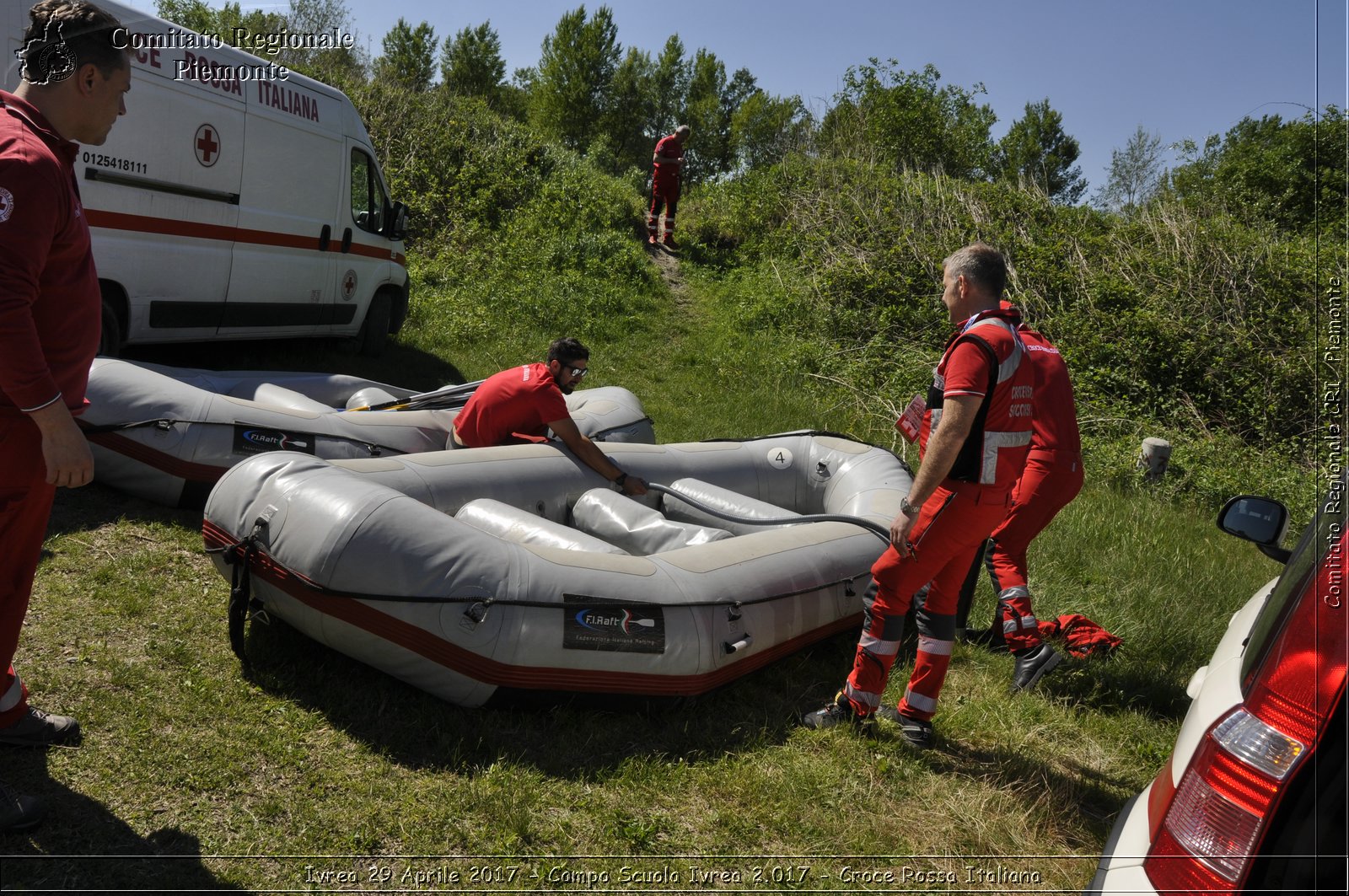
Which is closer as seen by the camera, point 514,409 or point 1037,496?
point 1037,496

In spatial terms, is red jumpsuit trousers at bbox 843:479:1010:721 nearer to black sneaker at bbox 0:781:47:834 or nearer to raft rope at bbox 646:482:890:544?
raft rope at bbox 646:482:890:544

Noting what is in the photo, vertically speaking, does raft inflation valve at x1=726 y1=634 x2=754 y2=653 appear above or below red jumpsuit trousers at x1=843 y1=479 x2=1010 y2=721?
below

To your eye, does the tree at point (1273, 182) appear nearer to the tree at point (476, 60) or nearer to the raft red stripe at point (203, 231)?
the raft red stripe at point (203, 231)

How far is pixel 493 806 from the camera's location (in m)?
3.23

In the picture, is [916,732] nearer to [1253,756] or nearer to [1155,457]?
[1253,756]

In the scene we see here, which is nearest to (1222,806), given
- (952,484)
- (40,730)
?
(952,484)

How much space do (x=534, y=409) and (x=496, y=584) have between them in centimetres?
237

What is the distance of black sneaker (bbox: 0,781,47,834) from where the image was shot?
8.72 feet

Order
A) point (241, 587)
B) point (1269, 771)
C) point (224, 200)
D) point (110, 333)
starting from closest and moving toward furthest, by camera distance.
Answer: point (1269, 771) → point (241, 587) → point (110, 333) → point (224, 200)

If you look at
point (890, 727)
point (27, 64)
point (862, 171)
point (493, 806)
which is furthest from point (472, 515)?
point (862, 171)

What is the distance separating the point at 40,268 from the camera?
249 centimetres

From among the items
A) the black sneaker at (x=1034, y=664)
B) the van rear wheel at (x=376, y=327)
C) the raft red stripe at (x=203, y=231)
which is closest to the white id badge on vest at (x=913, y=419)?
the black sneaker at (x=1034, y=664)

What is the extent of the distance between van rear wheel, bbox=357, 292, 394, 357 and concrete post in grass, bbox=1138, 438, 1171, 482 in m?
7.82

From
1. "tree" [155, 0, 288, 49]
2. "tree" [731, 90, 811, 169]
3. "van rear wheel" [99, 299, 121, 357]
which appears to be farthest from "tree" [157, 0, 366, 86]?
"tree" [731, 90, 811, 169]
